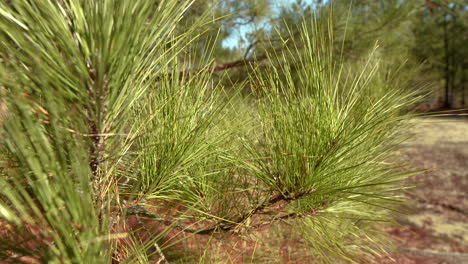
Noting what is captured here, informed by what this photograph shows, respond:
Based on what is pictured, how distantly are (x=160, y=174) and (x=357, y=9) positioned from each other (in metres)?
1.40

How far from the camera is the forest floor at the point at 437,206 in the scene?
1.50 meters

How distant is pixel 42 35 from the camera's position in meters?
0.27

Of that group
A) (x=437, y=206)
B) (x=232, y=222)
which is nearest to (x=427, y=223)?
(x=437, y=206)

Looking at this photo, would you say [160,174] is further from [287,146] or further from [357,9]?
[357,9]

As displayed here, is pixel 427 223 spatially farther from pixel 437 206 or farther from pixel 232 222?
pixel 232 222

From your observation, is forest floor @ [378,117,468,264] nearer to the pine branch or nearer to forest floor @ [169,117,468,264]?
forest floor @ [169,117,468,264]

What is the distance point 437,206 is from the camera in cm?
200

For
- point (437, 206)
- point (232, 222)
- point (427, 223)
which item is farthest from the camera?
point (437, 206)

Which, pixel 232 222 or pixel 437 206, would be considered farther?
pixel 437 206

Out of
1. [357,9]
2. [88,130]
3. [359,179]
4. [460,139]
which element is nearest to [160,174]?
[88,130]

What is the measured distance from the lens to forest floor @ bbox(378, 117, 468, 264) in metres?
1.50

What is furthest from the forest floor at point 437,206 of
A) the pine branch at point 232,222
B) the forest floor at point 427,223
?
the pine branch at point 232,222

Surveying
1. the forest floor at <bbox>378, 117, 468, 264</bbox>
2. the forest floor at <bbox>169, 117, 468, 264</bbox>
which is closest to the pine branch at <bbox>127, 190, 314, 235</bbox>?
the forest floor at <bbox>169, 117, 468, 264</bbox>

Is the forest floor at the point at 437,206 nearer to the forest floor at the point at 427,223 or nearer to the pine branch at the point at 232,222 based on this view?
the forest floor at the point at 427,223
